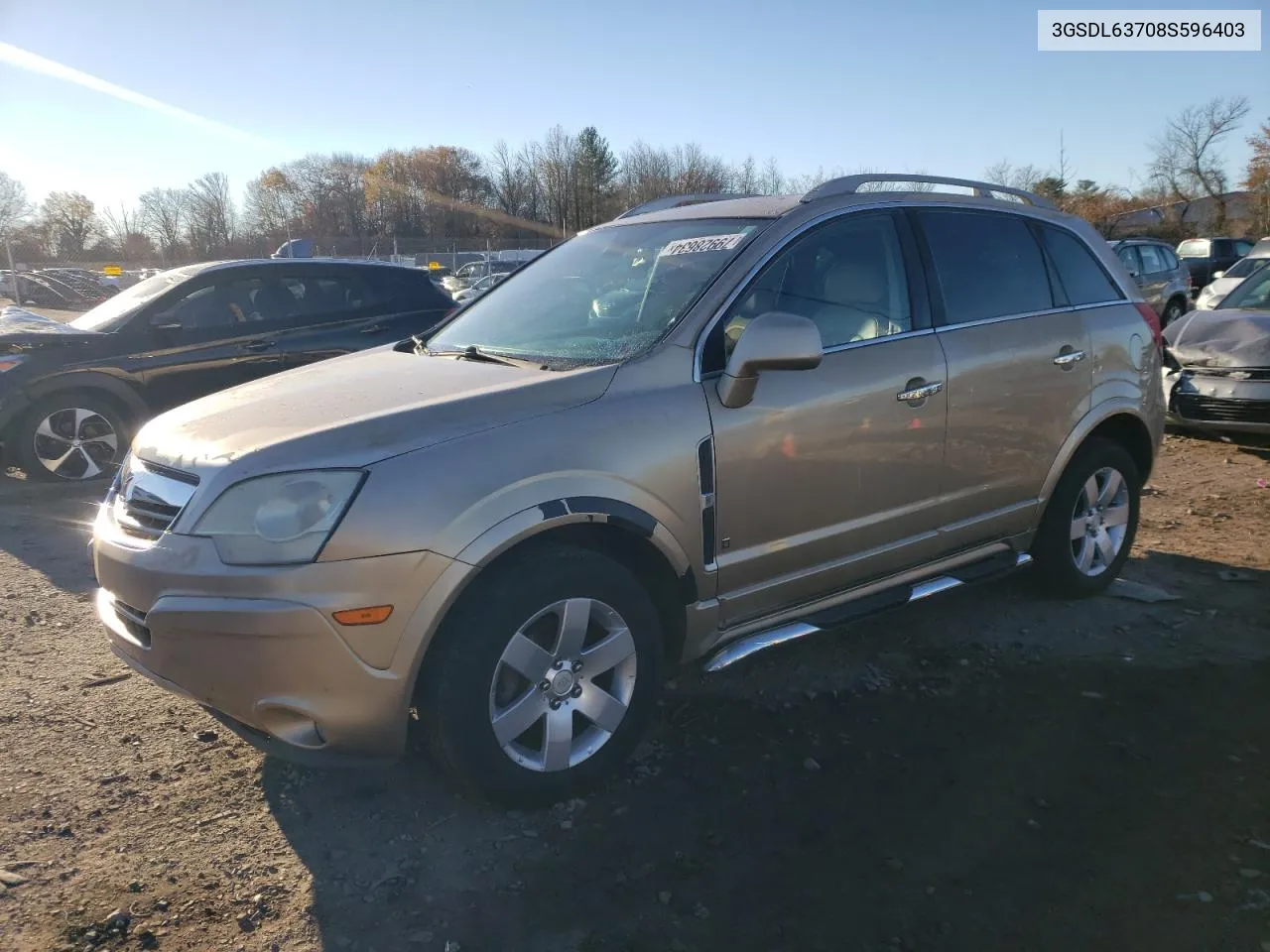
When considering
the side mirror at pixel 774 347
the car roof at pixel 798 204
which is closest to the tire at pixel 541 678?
the side mirror at pixel 774 347

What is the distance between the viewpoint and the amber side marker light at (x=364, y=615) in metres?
2.36

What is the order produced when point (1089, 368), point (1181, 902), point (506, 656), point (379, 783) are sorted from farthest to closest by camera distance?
point (1089, 368) → point (379, 783) → point (506, 656) → point (1181, 902)

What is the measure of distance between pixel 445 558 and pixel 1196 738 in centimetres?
278

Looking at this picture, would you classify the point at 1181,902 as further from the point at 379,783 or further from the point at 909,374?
the point at 379,783

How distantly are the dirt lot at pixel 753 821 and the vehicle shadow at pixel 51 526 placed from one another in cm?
113

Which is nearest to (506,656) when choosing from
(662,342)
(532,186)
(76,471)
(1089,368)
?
(662,342)

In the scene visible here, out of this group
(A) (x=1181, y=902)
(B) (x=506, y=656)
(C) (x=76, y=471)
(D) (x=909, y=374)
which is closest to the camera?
(A) (x=1181, y=902)

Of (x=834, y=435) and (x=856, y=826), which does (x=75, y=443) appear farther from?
(x=856, y=826)

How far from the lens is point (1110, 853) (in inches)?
103

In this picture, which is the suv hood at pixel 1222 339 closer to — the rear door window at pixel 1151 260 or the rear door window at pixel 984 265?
the rear door window at pixel 984 265

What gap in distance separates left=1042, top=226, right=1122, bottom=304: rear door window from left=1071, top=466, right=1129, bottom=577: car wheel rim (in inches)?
33.6

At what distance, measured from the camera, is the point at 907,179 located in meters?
3.87

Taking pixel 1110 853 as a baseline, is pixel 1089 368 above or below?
above

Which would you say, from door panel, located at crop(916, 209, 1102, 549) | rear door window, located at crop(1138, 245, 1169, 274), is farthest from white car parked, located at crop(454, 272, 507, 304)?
rear door window, located at crop(1138, 245, 1169, 274)
